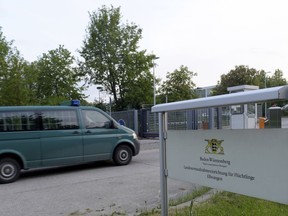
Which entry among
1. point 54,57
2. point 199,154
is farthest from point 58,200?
point 54,57

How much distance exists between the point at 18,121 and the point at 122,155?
10.6ft

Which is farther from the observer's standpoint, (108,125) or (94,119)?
(108,125)

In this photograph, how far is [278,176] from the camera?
8.34 feet

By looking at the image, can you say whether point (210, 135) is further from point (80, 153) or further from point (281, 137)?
point (80, 153)

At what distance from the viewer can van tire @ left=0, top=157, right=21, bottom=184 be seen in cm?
809

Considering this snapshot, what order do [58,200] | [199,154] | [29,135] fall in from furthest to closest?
[29,135], [58,200], [199,154]

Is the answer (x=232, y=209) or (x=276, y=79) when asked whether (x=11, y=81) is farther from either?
(x=276, y=79)

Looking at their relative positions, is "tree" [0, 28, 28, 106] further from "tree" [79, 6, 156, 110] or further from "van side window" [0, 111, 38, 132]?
"van side window" [0, 111, 38, 132]

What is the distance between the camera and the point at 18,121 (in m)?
8.38

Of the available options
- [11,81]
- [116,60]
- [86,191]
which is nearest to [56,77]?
[116,60]

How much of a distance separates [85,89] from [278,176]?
3112cm

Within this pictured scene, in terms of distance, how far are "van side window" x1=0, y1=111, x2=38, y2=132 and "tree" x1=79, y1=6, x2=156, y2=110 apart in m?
23.7

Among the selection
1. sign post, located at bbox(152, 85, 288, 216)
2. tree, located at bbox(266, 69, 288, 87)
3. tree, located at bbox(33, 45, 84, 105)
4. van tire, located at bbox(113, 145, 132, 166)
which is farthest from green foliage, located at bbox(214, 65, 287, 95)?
sign post, located at bbox(152, 85, 288, 216)

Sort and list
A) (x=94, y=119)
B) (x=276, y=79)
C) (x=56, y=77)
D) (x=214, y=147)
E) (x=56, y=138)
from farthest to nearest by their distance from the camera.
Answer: (x=276, y=79) < (x=56, y=77) < (x=94, y=119) < (x=56, y=138) < (x=214, y=147)
